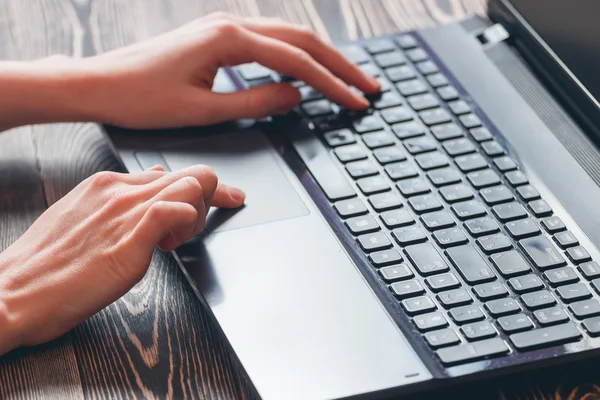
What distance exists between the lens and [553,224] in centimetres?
74

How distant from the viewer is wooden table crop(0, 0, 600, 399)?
0.67 metres

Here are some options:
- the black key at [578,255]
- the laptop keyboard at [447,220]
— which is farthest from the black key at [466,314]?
the black key at [578,255]

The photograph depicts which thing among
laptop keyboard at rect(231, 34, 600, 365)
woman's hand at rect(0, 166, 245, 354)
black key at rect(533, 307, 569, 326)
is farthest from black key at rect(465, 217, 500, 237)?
woman's hand at rect(0, 166, 245, 354)

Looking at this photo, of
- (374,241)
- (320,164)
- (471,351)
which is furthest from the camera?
(320,164)

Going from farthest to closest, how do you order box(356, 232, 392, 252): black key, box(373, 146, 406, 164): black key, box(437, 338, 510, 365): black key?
1. box(373, 146, 406, 164): black key
2. box(356, 232, 392, 252): black key
3. box(437, 338, 510, 365): black key

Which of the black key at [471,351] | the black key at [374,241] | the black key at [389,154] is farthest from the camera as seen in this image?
the black key at [389,154]

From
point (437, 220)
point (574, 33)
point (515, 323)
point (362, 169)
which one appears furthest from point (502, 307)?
point (574, 33)

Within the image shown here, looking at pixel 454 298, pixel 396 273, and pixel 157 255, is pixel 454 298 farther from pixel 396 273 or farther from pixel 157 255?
pixel 157 255

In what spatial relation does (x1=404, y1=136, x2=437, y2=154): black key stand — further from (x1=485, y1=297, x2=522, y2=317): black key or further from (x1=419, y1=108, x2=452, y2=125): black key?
(x1=485, y1=297, x2=522, y2=317): black key

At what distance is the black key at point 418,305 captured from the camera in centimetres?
66

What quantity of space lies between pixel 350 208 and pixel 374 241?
53mm

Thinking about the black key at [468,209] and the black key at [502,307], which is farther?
the black key at [468,209]

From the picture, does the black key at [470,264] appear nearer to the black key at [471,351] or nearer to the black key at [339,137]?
the black key at [471,351]

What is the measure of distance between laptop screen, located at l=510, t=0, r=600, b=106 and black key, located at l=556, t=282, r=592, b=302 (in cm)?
22
